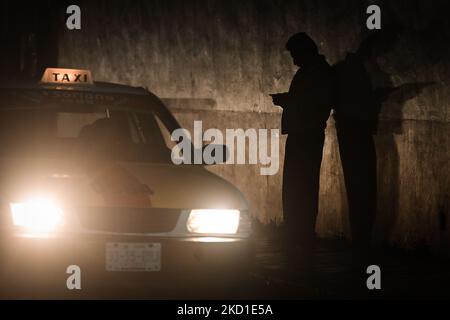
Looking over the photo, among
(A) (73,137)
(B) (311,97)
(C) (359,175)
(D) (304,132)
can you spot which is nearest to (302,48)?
(B) (311,97)

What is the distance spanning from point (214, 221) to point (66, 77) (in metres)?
2.33

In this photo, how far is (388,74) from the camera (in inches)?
527

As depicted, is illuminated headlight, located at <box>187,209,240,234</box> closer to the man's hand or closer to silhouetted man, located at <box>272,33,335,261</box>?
silhouetted man, located at <box>272,33,335,261</box>

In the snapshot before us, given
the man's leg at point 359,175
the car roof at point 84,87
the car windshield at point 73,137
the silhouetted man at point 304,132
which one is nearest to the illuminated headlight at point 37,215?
the car windshield at point 73,137

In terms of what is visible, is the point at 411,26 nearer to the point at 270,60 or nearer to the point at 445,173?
the point at 445,173

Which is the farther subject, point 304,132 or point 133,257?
point 304,132

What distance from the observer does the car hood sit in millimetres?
8383

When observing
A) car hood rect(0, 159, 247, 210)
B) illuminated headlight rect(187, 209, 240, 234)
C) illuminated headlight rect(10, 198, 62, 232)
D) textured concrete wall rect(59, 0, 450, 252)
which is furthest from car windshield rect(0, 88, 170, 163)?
textured concrete wall rect(59, 0, 450, 252)

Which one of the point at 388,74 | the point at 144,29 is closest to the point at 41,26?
the point at 144,29

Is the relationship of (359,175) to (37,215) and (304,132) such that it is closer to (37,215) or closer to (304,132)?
(304,132)

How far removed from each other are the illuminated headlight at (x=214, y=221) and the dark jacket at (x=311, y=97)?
13.8ft

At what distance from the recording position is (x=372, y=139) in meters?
13.4
